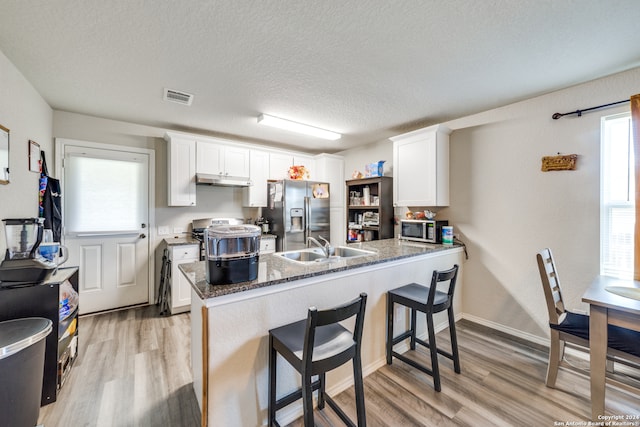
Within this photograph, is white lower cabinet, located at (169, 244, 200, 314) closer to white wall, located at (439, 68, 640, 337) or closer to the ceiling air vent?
the ceiling air vent

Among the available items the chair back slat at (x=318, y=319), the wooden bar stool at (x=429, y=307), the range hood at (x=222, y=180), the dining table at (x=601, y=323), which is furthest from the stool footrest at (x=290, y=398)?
the range hood at (x=222, y=180)

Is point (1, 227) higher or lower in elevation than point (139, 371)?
higher

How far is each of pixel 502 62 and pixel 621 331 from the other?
208cm

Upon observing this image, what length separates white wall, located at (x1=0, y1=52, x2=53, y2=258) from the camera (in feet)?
6.15

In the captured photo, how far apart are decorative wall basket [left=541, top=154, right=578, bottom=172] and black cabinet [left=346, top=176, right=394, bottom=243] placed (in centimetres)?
175

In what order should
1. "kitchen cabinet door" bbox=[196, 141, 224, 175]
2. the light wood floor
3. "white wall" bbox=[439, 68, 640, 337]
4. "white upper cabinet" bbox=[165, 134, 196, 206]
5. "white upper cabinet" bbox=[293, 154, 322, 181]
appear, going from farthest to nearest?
"white upper cabinet" bbox=[293, 154, 322, 181] < "kitchen cabinet door" bbox=[196, 141, 224, 175] < "white upper cabinet" bbox=[165, 134, 196, 206] < "white wall" bbox=[439, 68, 640, 337] < the light wood floor

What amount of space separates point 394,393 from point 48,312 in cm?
245

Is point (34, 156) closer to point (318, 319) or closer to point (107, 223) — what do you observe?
point (107, 223)

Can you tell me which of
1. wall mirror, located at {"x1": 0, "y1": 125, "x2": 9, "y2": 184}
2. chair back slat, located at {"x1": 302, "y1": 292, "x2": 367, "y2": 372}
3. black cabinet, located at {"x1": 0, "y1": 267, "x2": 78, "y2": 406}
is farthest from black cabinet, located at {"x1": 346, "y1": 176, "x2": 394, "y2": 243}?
wall mirror, located at {"x1": 0, "y1": 125, "x2": 9, "y2": 184}

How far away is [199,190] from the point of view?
3.80 m

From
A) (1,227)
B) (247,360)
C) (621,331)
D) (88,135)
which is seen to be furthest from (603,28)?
(88,135)

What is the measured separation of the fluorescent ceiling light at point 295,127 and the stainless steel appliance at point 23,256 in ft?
7.17

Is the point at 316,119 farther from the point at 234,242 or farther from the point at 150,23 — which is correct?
the point at 234,242

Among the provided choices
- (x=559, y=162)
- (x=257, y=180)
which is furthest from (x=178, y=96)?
(x=559, y=162)
